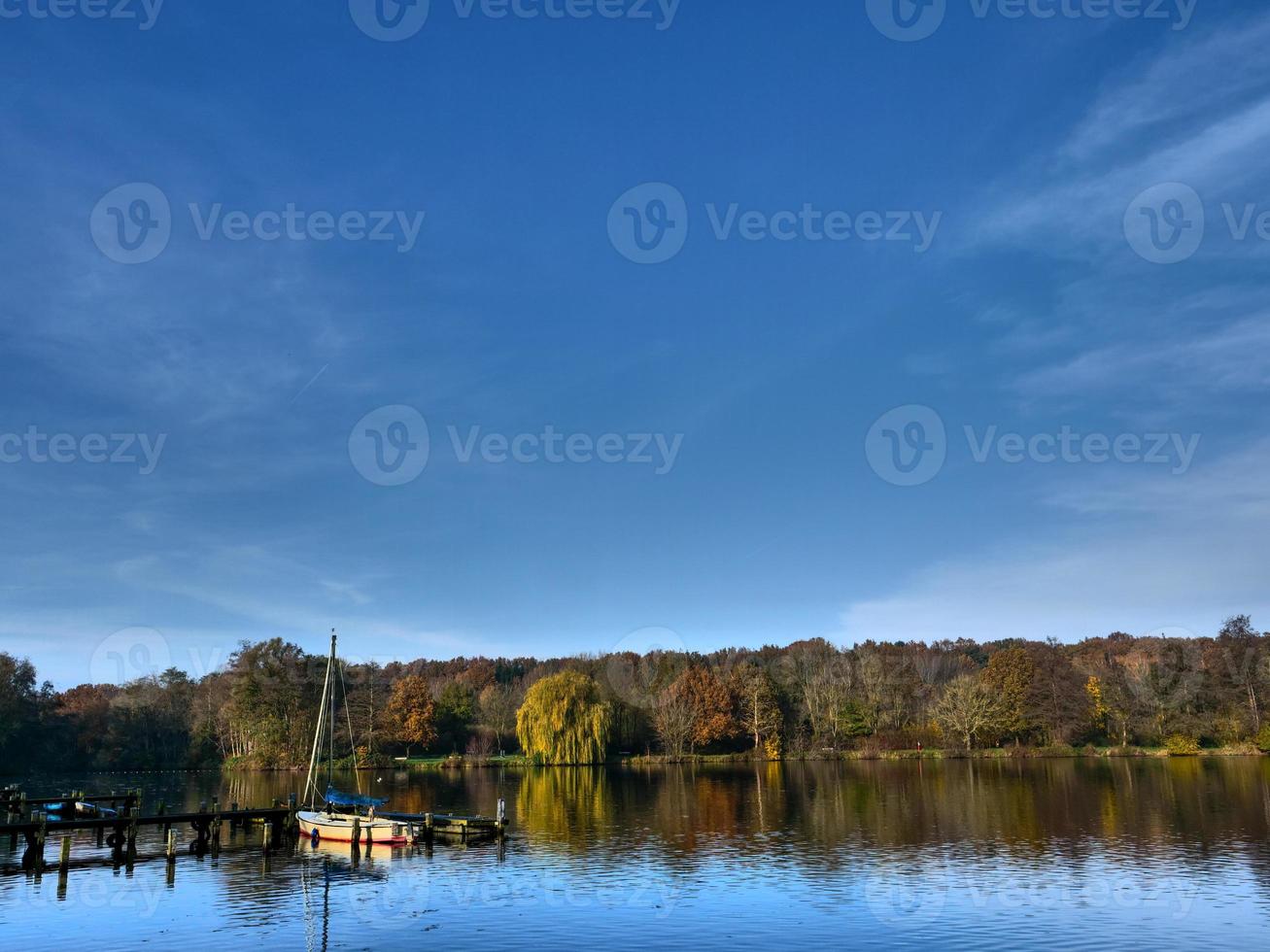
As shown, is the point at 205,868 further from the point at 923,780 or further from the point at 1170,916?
the point at 923,780

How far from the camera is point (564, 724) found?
109 m

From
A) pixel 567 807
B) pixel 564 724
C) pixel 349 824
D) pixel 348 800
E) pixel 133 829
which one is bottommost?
pixel 567 807

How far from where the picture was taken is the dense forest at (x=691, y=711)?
364ft

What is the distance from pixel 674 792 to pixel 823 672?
5575 cm

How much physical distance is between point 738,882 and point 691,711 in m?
83.2

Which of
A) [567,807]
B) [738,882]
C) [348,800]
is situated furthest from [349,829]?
[738,882]

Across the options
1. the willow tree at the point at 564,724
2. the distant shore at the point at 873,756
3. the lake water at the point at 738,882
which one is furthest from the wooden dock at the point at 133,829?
the distant shore at the point at 873,756

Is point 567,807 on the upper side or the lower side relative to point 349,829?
lower

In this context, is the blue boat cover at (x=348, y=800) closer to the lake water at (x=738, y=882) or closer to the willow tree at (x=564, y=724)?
the lake water at (x=738, y=882)

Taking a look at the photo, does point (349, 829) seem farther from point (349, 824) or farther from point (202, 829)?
point (202, 829)

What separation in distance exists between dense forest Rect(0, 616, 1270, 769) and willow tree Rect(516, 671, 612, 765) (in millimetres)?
183

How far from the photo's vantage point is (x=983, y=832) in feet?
162

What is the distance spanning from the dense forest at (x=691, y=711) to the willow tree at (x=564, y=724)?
18 cm

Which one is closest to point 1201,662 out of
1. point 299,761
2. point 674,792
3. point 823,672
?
point 823,672
